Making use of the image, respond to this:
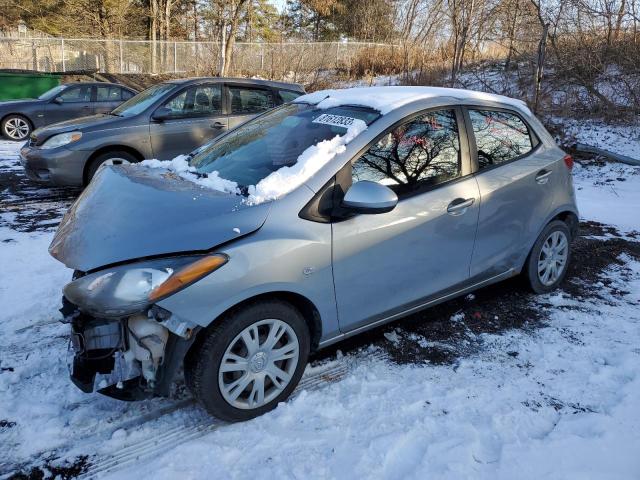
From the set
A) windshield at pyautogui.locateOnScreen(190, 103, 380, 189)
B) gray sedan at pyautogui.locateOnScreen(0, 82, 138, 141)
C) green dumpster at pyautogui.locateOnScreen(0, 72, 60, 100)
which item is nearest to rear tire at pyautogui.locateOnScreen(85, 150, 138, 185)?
windshield at pyautogui.locateOnScreen(190, 103, 380, 189)

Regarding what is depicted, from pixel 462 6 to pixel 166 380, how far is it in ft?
57.5

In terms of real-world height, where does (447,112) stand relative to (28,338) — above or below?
above

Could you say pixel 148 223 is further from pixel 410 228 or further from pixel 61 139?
pixel 61 139

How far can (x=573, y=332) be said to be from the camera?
3850mm

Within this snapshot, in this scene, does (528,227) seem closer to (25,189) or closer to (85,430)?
(85,430)

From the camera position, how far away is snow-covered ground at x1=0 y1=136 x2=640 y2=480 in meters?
2.50

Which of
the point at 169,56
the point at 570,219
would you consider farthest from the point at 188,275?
the point at 169,56

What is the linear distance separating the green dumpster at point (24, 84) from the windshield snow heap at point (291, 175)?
48.1 feet

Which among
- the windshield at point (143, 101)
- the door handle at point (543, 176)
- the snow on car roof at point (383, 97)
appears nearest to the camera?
the snow on car roof at point (383, 97)

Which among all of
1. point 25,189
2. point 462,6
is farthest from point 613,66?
point 25,189

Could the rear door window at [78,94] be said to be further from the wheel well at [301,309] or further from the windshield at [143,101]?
the wheel well at [301,309]

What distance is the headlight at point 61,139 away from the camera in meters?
6.94

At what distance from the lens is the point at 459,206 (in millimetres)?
3463

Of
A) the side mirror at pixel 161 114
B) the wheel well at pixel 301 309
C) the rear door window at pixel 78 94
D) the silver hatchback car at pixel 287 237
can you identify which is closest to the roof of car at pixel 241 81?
the side mirror at pixel 161 114
